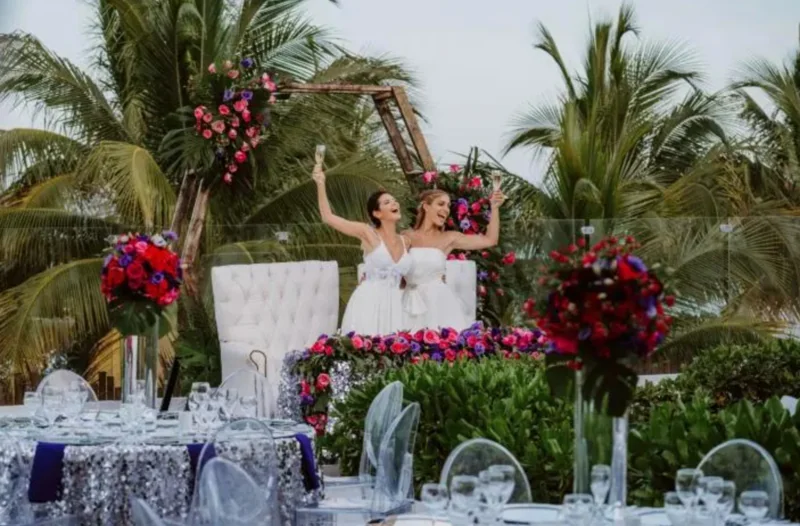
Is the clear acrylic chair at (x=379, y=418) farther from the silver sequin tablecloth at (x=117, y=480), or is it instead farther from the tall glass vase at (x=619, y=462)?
the tall glass vase at (x=619, y=462)

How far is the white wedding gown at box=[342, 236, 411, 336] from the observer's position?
10.6 meters

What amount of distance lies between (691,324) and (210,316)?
4.31 m

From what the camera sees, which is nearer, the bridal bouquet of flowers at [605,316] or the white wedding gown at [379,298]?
the bridal bouquet of flowers at [605,316]

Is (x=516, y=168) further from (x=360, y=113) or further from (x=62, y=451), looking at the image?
(x=62, y=451)

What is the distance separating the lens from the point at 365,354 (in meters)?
9.49

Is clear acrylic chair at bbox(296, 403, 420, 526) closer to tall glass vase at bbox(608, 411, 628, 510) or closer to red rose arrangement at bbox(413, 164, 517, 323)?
tall glass vase at bbox(608, 411, 628, 510)

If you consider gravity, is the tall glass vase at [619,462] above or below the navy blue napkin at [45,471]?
above

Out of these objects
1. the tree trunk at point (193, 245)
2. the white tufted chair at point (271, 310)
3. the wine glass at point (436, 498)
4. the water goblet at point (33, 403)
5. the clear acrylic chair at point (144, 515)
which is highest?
the tree trunk at point (193, 245)

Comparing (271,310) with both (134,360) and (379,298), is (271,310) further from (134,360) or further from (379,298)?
(134,360)

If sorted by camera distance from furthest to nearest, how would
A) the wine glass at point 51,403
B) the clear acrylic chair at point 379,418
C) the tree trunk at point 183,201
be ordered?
1. the tree trunk at point 183,201
2. the wine glass at point 51,403
3. the clear acrylic chair at point 379,418

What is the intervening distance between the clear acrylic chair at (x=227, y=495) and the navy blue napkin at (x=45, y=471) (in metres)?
1.66

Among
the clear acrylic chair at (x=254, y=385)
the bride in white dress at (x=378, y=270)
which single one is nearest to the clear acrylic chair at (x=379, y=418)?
the clear acrylic chair at (x=254, y=385)

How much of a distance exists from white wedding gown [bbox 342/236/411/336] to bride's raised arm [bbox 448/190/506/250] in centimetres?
57

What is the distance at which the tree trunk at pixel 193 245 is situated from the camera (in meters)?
12.5
